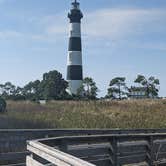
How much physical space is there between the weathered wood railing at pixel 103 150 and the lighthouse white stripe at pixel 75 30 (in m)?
61.2

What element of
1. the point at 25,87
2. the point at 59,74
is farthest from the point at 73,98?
the point at 25,87

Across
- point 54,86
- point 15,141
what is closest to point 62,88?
point 54,86

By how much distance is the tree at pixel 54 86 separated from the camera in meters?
92.2

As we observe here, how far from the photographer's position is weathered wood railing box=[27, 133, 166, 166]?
330 inches

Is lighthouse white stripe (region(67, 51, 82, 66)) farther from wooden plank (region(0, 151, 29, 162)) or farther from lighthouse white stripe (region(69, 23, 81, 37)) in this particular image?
wooden plank (region(0, 151, 29, 162))

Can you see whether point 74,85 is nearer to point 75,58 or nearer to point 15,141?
point 75,58

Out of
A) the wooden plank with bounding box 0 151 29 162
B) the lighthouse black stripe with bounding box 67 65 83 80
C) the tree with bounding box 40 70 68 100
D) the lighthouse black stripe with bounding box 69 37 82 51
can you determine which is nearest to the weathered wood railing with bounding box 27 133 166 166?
the wooden plank with bounding box 0 151 29 162

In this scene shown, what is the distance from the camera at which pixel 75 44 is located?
73188 millimetres

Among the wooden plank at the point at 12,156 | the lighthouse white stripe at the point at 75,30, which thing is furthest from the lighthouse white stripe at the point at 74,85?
the wooden plank at the point at 12,156

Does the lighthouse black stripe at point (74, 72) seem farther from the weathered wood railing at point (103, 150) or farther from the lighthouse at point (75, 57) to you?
the weathered wood railing at point (103, 150)

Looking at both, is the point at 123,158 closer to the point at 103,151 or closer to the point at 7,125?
the point at 103,151

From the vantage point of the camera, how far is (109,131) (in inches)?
577

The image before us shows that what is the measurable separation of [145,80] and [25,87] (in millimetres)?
31169

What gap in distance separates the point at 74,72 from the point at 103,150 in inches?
2458
